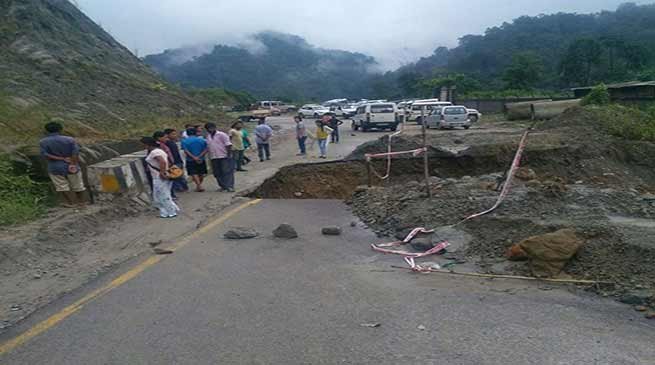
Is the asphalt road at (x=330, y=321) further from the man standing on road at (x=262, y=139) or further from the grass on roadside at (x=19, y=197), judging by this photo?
the man standing on road at (x=262, y=139)

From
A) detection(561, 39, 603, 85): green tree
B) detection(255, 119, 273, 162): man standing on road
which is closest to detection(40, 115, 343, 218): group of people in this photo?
detection(255, 119, 273, 162): man standing on road

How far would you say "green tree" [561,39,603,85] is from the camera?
5566 cm

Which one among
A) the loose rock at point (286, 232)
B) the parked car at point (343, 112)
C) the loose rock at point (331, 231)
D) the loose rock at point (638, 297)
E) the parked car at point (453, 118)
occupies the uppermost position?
the loose rock at point (638, 297)

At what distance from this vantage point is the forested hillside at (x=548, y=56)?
2194 inches

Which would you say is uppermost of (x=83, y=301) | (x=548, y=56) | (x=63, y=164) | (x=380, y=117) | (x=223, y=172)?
(x=548, y=56)

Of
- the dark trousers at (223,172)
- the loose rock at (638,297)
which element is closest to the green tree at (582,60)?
the dark trousers at (223,172)

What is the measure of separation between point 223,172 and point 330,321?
7872 mm

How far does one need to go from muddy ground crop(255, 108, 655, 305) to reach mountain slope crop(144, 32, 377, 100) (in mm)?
101132

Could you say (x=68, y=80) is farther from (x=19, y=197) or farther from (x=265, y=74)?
(x=265, y=74)

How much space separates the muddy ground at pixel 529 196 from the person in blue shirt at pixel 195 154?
4.31ft

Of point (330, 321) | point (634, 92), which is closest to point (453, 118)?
point (634, 92)

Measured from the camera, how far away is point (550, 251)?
583 cm

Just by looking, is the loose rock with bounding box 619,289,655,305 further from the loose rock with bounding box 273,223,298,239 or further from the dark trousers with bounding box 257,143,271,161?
the dark trousers with bounding box 257,143,271,161

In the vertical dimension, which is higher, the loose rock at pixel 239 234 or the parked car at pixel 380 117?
the loose rock at pixel 239 234
